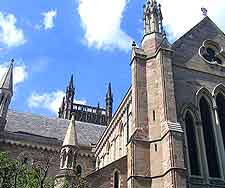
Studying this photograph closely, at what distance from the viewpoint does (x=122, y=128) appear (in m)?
26.5

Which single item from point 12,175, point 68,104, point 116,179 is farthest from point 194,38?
point 68,104

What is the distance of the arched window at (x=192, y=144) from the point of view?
1814 centimetres

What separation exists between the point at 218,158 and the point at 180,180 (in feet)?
13.8

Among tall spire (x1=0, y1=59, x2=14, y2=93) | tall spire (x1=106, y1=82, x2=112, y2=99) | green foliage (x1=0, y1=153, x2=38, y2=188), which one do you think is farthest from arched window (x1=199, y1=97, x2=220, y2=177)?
tall spire (x1=106, y1=82, x2=112, y2=99)

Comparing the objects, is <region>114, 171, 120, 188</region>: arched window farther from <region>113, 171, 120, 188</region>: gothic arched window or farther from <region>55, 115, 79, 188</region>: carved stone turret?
<region>55, 115, 79, 188</region>: carved stone turret

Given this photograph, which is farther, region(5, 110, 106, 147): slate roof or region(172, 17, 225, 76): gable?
region(5, 110, 106, 147): slate roof

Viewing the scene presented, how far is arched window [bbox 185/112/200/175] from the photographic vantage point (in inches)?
714

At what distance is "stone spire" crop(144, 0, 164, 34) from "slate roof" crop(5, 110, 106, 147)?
14483mm

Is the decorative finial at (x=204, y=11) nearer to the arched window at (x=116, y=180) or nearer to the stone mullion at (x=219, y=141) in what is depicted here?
the stone mullion at (x=219, y=141)

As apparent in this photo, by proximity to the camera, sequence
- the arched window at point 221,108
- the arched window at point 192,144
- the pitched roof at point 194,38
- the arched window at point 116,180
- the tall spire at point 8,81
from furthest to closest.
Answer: the tall spire at point 8,81 < the pitched roof at point 194,38 < the arched window at point 221,108 < the arched window at point 116,180 < the arched window at point 192,144

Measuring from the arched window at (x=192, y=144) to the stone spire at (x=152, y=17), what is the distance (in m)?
6.51

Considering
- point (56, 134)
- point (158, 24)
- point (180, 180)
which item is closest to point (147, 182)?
point (180, 180)

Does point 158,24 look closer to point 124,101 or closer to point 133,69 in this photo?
point 133,69

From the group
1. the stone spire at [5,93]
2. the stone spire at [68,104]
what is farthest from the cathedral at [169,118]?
the stone spire at [68,104]
